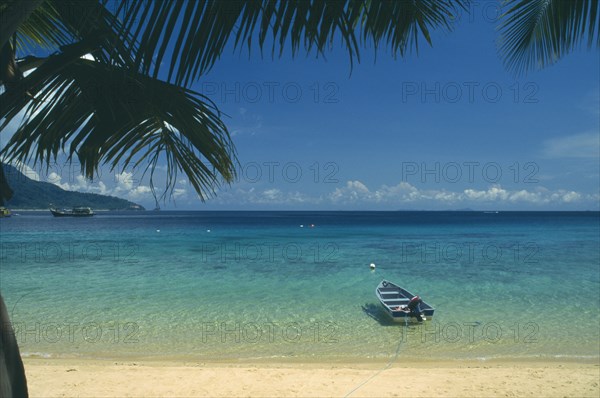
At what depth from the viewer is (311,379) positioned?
25.7 feet

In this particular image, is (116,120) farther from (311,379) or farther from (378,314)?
(378,314)

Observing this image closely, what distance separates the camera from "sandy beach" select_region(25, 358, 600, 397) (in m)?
7.17

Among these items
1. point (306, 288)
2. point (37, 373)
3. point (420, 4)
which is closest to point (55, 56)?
point (420, 4)

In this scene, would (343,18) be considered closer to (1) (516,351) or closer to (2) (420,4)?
(2) (420,4)

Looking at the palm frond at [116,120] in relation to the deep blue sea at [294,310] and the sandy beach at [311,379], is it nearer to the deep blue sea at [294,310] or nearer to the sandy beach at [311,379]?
the sandy beach at [311,379]

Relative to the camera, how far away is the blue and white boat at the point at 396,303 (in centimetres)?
1149

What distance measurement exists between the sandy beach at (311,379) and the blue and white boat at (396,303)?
2.46 metres

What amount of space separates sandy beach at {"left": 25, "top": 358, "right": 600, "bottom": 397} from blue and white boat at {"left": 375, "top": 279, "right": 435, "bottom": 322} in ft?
8.06

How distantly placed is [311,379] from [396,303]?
612cm

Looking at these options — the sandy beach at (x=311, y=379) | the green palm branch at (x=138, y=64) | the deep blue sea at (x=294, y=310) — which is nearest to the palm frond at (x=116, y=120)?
the green palm branch at (x=138, y=64)

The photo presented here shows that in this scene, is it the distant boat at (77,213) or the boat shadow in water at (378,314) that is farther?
the distant boat at (77,213)

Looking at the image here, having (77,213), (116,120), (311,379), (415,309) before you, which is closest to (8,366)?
(116,120)

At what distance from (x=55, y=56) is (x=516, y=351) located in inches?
453

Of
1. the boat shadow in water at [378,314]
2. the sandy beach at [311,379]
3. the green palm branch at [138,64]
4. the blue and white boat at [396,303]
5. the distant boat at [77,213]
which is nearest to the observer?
the green palm branch at [138,64]
